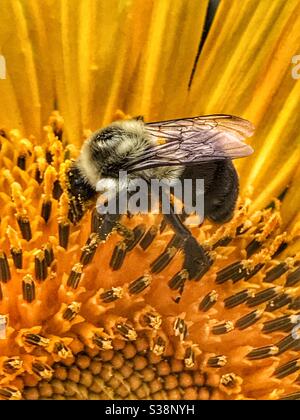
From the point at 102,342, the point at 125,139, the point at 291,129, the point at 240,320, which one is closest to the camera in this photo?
the point at 125,139

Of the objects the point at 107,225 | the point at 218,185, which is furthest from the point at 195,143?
the point at 107,225

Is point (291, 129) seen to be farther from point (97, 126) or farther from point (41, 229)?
point (41, 229)

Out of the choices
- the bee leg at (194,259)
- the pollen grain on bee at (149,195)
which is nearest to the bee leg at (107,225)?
the pollen grain on bee at (149,195)

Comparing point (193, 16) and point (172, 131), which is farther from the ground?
point (193, 16)

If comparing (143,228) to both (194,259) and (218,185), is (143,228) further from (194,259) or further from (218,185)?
(218,185)

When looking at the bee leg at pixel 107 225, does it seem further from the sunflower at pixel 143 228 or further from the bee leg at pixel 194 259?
the bee leg at pixel 194 259

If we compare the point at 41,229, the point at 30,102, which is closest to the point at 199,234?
the point at 41,229
